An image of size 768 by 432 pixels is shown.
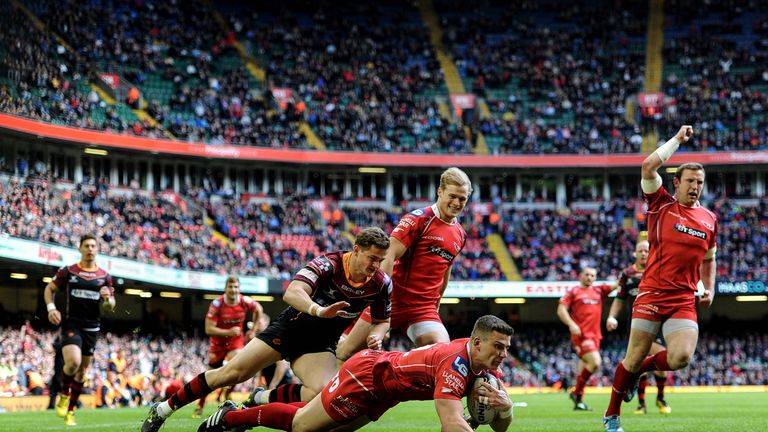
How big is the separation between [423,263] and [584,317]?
368 inches

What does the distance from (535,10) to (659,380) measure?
46869 mm

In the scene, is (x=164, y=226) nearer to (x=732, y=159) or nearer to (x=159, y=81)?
(x=159, y=81)

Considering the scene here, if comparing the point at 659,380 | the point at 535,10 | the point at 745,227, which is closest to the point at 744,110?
the point at 745,227

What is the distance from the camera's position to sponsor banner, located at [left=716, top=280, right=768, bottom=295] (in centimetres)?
4572

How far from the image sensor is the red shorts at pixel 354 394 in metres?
8.48

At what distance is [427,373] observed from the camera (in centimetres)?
814

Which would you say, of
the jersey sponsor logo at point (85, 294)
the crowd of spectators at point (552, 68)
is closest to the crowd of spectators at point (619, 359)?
the crowd of spectators at point (552, 68)

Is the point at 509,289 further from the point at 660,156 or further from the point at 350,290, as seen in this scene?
the point at 350,290

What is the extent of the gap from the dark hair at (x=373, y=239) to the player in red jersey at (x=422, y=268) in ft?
5.91

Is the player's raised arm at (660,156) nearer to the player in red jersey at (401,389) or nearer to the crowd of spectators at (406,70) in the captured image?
the player in red jersey at (401,389)

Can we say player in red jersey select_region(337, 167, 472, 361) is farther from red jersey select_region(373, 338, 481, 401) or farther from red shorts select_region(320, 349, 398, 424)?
red jersey select_region(373, 338, 481, 401)

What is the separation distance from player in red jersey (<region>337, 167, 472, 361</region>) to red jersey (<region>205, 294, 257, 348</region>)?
702 cm

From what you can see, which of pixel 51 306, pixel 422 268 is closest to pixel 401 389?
pixel 422 268

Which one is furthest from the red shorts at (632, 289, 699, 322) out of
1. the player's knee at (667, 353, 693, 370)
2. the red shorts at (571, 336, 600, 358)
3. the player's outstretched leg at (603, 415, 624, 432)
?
the red shorts at (571, 336, 600, 358)
